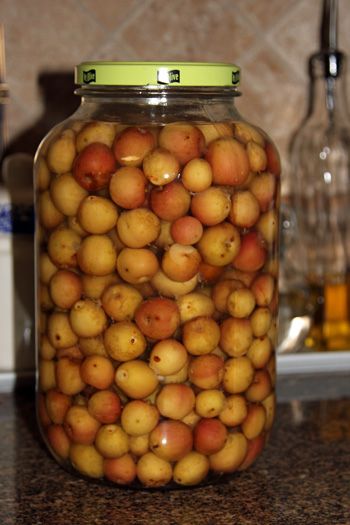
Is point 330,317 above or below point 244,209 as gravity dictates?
below

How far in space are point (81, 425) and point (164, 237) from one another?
0.15m

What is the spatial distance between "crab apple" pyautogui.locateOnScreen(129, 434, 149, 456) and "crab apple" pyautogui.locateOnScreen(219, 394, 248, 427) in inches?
2.3

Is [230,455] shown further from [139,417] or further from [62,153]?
[62,153]

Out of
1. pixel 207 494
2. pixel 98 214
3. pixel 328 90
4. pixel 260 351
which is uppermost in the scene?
pixel 328 90

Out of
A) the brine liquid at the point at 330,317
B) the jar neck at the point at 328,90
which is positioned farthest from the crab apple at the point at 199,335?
the jar neck at the point at 328,90

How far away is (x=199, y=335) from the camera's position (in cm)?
71

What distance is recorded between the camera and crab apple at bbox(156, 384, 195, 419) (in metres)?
0.71

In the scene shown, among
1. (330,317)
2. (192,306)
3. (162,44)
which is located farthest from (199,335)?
(162,44)

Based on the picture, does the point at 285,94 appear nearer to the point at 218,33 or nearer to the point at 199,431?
the point at 218,33

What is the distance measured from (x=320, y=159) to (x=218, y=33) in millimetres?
193

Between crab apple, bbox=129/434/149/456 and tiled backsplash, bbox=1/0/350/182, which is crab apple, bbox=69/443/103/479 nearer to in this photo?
crab apple, bbox=129/434/149/456

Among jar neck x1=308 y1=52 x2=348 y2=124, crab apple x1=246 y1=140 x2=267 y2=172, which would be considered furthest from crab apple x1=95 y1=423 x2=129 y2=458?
jar neck x1=308 y1=52 x2=348 y2=124

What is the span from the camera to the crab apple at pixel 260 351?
75 centimetres

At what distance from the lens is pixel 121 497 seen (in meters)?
0.74
